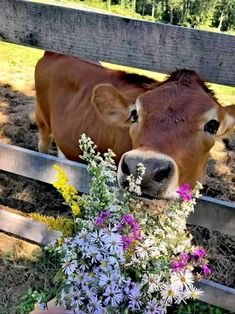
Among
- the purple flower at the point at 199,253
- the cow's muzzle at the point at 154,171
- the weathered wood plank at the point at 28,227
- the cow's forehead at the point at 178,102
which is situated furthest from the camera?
the weathered wood plank at the point at 28,227

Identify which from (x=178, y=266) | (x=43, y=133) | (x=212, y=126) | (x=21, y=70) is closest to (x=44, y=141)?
(x=43, y=133)

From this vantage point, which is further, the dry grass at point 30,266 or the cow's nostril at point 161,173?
the dry grass at point 30,266

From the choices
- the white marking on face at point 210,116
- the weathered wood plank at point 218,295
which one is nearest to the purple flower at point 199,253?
the white marking on face at point 210,116

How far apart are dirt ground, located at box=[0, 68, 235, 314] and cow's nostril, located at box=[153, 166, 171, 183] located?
1.68m

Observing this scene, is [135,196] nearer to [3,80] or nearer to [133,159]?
[133,159]

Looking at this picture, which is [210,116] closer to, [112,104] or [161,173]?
[161,173]

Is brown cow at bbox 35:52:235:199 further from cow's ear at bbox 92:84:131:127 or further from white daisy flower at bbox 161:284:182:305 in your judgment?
white daisy flower at bbox 161:284:182:305

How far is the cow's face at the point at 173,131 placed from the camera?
219cm

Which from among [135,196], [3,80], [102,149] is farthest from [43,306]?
[3,80]

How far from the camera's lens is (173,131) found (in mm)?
2357

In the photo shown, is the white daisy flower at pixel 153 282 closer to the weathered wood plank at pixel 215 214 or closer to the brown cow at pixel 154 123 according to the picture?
the brown cow at pixel 154 123

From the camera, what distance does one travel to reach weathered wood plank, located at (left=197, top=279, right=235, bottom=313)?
9.02 ft

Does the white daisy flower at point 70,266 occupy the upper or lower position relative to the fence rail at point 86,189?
upper

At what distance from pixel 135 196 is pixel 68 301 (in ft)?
2.03
